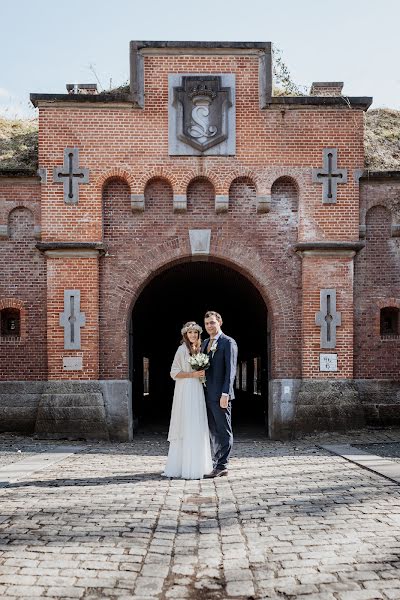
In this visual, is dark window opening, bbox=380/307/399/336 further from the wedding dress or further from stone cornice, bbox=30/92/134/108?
stone cornice, bbox=30/92/134/108

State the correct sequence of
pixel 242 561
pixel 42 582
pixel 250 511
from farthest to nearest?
pixel 250 511, pixel 242 561, pixel 42 582

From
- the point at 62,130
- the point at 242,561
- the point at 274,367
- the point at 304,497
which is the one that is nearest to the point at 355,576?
the point at 242,561

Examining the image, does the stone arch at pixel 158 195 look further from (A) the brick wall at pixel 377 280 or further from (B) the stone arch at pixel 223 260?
(A) the brick wall at pixel 377 280

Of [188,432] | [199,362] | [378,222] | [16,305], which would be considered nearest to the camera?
[188,432]

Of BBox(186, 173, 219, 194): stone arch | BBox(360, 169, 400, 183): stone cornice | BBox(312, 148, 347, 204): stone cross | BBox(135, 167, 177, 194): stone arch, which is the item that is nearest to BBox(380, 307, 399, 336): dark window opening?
BBox(312, 148, 347, 204): stone cross

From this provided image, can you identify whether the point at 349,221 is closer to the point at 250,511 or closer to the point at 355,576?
the point at 250,511

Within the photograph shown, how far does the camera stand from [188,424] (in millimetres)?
9383

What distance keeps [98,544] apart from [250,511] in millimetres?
1850

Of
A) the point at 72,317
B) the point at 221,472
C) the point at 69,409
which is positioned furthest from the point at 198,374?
the point at 72,317

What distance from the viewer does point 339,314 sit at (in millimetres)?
14438

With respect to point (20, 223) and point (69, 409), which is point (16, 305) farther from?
point (69, 409)

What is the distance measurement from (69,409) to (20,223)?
4.13 m

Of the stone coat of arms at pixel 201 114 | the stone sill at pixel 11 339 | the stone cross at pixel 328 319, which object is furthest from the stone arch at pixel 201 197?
the stone sill at pixel 11 339

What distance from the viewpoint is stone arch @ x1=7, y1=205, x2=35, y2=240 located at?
1470 centimetres
